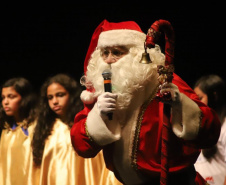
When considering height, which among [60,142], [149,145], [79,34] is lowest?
[149,145]

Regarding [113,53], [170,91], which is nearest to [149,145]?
[170,91]

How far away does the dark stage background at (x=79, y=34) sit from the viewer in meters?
3.79

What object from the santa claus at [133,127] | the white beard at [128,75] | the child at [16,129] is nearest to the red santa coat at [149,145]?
the santa claus at [133,127]

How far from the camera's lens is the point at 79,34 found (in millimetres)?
4312

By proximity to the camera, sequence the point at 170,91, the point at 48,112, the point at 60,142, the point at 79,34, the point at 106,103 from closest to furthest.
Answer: the point at 170,91, the point at 106,103, the point at 60,142, the point at 48,112, the point at 79,34

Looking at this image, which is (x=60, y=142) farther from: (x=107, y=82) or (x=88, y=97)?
(x=107, y=82)

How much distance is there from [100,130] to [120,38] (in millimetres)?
560

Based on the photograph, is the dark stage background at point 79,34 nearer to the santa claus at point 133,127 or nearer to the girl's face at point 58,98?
the girl's face at point 58,98

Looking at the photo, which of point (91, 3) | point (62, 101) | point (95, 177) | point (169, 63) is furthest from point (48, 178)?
point (169, 63)

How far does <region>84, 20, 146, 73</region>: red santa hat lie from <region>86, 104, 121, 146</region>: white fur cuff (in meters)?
0.42

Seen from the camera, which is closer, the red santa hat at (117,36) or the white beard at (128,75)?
the white beard at (128,75)

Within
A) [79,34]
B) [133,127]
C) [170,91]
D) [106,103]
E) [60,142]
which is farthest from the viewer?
[79,34]

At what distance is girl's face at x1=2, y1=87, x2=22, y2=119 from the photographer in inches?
161

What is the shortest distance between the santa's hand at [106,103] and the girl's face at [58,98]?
5.08 feet
